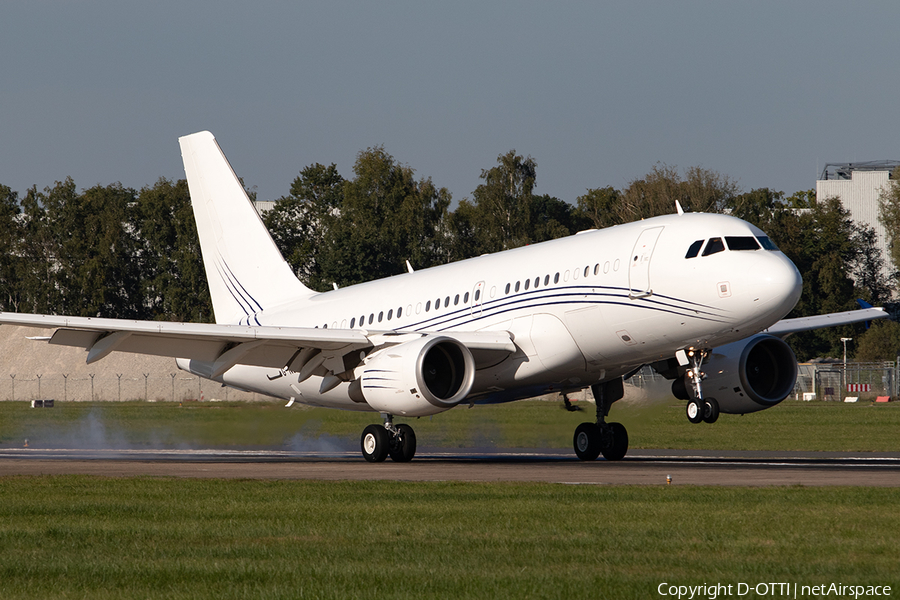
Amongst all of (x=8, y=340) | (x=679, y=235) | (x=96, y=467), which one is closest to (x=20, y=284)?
(x=8, y=340)

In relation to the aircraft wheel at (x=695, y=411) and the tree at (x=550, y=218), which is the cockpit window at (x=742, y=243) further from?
the tree at (x=550, y=218)

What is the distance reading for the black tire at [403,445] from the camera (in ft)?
86.7

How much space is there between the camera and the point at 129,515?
1455 cm

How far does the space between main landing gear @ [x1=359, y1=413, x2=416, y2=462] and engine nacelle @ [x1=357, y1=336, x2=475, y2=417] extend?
1789mm

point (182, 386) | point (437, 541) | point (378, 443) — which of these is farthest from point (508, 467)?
point (182, 386)

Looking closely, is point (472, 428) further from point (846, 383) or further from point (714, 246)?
point (846, 383)

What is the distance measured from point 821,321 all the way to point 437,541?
63.9ft

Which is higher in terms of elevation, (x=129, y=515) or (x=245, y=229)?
(x=245, y=229)

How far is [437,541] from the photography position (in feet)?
39.7

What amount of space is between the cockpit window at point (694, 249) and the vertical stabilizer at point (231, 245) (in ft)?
45.4

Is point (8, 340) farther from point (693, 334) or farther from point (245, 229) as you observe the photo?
point (693, 334)

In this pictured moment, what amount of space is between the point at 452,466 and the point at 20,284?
85.5 metres

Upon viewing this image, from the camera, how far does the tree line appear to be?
92.7 metres

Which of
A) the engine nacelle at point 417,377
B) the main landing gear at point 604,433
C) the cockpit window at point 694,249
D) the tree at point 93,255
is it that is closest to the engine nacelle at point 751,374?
the main landing gear at point 604,433
